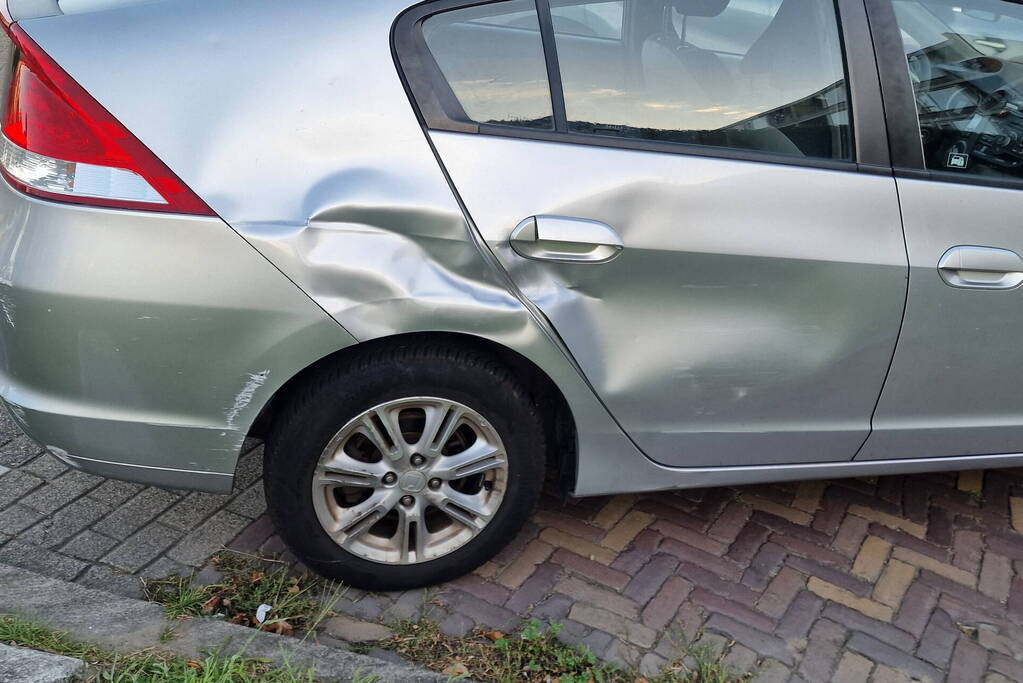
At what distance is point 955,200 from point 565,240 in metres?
1.03

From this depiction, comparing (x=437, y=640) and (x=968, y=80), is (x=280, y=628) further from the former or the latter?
(x=968, y=80)

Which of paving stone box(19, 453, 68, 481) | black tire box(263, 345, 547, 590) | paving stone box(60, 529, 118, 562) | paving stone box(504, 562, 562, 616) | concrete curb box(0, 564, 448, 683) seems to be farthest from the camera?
paving stone box(19, 453, 68, 481)

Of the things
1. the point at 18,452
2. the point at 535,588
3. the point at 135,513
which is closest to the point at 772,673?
the point at 535,588

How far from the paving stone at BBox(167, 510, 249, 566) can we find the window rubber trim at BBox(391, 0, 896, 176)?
139 cm

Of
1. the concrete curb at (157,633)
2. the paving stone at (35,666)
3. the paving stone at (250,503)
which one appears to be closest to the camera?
the paving stone at (35,666)

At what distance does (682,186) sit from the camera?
2.27 meters

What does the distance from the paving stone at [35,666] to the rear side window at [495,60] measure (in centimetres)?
144

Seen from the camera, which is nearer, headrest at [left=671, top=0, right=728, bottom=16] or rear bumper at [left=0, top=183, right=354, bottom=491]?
rear bumper at [left=0, top=183, right=354, bottom=491]

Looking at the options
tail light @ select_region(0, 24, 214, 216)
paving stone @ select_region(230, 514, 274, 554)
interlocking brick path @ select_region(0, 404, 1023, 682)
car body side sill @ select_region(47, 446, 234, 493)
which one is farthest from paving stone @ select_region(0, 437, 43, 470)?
tail light @ select_region(0, 24, 214, 216)

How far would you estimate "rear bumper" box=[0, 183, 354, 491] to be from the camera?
206 centimetres

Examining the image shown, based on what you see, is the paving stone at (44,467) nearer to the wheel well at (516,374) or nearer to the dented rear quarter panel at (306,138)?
the wheel well at (516,374)

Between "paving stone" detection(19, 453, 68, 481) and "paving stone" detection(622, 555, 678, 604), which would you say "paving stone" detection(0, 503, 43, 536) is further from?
"paving stone" detection(622, 555, 678, 604)

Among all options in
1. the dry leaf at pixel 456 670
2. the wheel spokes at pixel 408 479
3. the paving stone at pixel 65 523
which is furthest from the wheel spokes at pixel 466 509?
the paving stone at pixel 65 523

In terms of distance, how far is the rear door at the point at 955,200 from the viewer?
2416 millimetres
